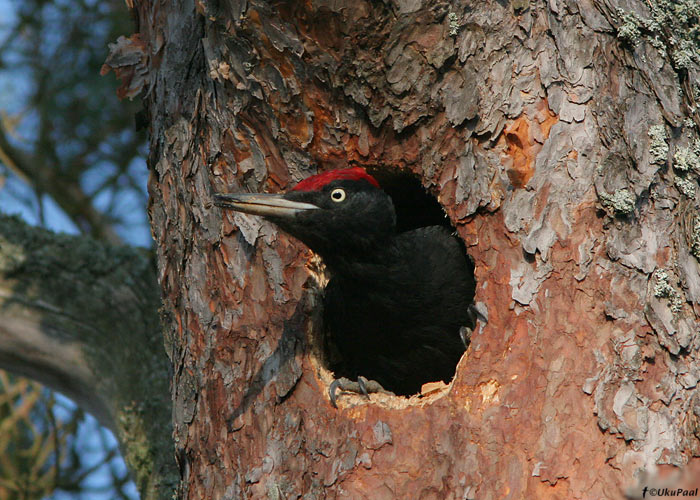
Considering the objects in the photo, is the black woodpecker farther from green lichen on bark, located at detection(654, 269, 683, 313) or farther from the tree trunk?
green lichen on bark, located at detection(654, 269, 683, 313)

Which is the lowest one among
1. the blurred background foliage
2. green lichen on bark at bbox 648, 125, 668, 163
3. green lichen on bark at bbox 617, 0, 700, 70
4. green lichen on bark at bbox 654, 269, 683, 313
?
green lichen on bark at bbox 654, 269, 683, 313

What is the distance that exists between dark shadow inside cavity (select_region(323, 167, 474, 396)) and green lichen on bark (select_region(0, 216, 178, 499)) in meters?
0.92

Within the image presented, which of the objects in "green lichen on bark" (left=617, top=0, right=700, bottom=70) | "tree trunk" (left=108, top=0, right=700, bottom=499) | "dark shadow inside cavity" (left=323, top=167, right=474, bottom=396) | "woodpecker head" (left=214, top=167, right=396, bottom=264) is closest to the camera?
"tree trunk" (left=108, top=0, right=700, bottom=499)

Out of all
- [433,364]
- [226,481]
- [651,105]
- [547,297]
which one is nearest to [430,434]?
[547,297]

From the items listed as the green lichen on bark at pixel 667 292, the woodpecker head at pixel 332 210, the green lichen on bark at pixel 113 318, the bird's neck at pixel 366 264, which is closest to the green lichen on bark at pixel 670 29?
the green lichen on bark at pixel 667 292

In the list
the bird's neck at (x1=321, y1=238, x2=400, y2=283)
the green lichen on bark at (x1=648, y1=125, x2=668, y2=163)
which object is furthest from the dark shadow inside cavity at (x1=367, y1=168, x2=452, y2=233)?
the green lichen on bark at (x1=648, y1=125, x2=668, y2=163)

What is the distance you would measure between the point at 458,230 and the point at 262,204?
0.76m

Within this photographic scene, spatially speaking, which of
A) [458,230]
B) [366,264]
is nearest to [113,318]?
[366,264]

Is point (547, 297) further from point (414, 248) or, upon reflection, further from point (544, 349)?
point (414, 248)

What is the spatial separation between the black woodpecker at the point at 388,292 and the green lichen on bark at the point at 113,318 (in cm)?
100

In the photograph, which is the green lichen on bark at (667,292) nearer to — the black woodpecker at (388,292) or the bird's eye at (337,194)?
the black woodpecker at (388,292)

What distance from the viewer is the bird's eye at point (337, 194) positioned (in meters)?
3.32

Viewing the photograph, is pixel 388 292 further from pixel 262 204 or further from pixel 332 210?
pixel 262 204

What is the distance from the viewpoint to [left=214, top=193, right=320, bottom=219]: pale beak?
3023 mm
